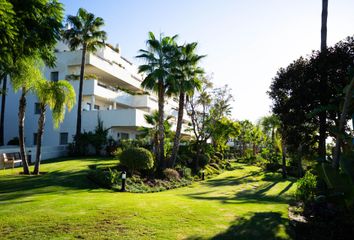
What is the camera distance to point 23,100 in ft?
61.1

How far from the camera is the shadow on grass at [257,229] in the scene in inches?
336

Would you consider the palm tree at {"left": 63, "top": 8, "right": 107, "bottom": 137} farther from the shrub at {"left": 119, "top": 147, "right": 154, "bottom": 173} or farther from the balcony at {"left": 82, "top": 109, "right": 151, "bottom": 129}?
the shrub at {"left": 119, "top": 147, "right": 154, "bottom": 173}

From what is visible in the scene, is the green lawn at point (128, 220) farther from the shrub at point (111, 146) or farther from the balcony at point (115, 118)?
the balcony at point (115, 118)

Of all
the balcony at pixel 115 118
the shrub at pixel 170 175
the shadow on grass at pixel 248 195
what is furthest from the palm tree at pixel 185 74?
the balcony at pixel 115 118

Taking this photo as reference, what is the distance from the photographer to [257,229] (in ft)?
30.4

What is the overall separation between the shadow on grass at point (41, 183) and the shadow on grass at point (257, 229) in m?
8.39

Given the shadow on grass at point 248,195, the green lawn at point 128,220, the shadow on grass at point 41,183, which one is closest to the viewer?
the green lawn at point 128,220

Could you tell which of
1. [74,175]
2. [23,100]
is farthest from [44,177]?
[23,100]

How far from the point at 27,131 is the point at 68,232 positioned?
31.7m

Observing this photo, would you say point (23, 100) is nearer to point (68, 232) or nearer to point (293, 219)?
point (68, 232)

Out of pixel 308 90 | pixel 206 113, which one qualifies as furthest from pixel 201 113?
pixel 308 90

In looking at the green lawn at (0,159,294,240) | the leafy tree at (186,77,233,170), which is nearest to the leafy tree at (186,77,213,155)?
the leafy tree at (186,77,233,170)

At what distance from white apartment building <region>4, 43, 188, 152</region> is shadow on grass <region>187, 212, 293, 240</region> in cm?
2369

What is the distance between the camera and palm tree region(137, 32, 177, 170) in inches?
955
